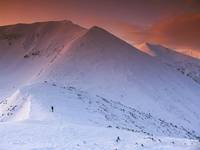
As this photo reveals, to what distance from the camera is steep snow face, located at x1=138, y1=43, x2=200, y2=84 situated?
4369 inches

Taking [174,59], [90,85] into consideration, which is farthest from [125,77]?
[174,59]

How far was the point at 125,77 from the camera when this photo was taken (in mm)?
57812

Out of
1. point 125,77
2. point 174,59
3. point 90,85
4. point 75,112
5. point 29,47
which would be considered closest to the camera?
point 75,112

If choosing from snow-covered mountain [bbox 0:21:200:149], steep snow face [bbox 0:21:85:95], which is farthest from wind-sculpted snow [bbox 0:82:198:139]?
steep snow face [bbox 0:21:85:95]

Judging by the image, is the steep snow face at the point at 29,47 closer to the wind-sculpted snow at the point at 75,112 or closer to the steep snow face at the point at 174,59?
the wind-sculpted snow at the point at 75,112

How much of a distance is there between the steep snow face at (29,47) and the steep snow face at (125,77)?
7502mm

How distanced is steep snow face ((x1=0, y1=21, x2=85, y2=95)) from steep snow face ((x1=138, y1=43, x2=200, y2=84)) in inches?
1601

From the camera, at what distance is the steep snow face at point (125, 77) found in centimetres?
5141

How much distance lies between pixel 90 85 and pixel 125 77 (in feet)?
21.1

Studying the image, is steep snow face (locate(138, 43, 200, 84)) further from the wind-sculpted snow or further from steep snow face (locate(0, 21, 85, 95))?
the wind-sculpted snow

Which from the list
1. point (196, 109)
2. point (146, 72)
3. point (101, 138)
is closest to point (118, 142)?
point (101, 138)

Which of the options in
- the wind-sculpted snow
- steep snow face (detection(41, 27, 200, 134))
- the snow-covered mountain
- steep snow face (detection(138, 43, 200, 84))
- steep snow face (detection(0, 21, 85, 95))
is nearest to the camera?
the wind-sculpted snow

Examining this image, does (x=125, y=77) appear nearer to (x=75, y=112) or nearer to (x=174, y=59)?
(x=75, y=112)

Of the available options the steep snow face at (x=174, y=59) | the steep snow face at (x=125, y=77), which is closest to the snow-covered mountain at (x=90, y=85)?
the steep snow face at (x=125, y=77)
